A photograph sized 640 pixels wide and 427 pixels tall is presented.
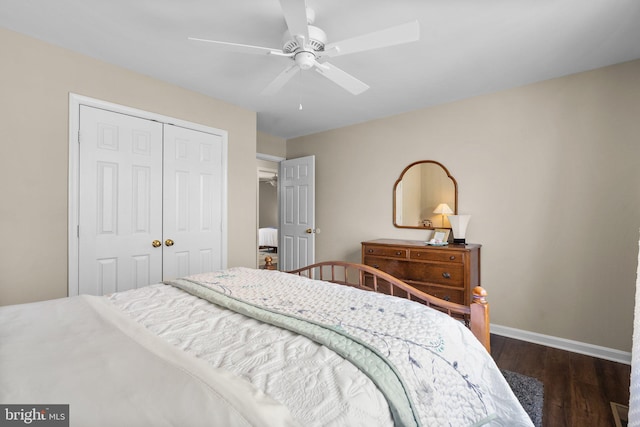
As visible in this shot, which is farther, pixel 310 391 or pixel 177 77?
pixel 177 77

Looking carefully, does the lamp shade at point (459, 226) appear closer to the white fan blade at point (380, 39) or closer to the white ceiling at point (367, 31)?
the white ceiling at point (367, 31)

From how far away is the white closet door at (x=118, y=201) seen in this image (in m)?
2.37

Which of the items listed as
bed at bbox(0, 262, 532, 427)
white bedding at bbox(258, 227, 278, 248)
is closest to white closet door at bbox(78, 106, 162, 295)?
bed at bbox(0, 262, 532, 427)

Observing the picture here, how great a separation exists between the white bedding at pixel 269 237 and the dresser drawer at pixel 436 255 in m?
4.83

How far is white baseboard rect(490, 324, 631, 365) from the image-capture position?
2.41 m

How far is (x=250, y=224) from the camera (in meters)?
3.55

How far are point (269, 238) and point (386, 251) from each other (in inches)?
186

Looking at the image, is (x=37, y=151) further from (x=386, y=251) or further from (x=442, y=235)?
(x=442, y=235)

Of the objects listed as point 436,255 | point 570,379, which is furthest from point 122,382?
point 570,379

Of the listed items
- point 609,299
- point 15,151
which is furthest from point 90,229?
point 609,299

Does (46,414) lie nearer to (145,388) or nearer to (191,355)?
(145,388)

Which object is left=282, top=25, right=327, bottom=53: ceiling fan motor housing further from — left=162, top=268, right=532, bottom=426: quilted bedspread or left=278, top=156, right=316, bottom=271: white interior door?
left=278, top=156, right=316, bottom=271: white interior door

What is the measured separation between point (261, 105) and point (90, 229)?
2028 mm

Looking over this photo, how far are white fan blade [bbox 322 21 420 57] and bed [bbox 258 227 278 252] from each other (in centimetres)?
598
